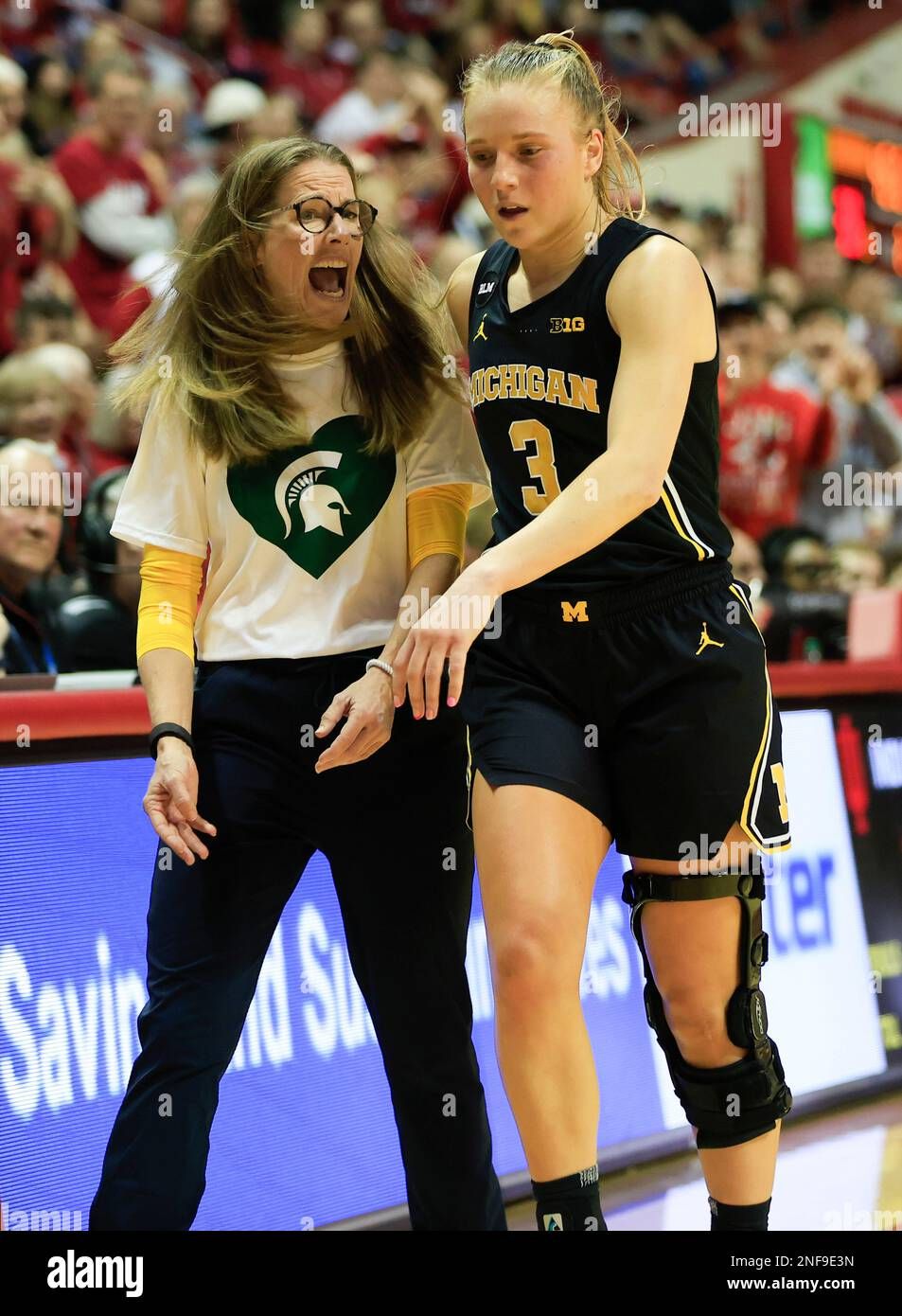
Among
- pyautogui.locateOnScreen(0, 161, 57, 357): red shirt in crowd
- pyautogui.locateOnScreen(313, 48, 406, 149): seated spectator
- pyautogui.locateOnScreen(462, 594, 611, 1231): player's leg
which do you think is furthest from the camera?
pyautogui.locateOnScreen(313, 48, 406, 149): seated spectator

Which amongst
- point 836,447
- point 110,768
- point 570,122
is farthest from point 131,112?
point 570,122

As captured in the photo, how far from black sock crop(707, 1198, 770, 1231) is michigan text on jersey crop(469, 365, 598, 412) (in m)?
1.21

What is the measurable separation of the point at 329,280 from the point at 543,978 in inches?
41.9

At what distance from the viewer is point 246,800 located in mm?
2400

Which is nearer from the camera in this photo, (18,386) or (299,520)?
(299,520)

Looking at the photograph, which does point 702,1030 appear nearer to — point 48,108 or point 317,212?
point 317,212

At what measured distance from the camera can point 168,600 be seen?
2500 mm

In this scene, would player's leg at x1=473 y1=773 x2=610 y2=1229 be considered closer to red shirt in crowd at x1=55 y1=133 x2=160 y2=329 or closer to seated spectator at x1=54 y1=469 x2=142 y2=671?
seated spectator at x1=54 y1=469 x2=142 y2=671

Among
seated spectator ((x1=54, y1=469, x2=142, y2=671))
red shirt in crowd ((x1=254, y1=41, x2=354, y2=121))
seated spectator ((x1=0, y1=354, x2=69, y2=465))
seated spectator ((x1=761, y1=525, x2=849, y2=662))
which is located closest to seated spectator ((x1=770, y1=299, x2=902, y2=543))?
seated spectator ((x1=761, y1=525, x2=849, y2=662))

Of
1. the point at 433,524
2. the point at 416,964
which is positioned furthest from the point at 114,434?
the point at 416,964

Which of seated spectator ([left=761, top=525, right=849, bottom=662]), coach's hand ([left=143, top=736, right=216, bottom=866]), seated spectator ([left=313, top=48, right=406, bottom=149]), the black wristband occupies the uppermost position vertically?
seated spectator ([left=313, top=48, right=406, bottom=149])

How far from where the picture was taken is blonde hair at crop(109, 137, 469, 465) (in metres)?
2.43

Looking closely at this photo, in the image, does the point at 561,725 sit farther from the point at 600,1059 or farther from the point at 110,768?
the point at 600,1059

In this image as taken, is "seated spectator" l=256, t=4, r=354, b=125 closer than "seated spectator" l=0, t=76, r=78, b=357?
No
